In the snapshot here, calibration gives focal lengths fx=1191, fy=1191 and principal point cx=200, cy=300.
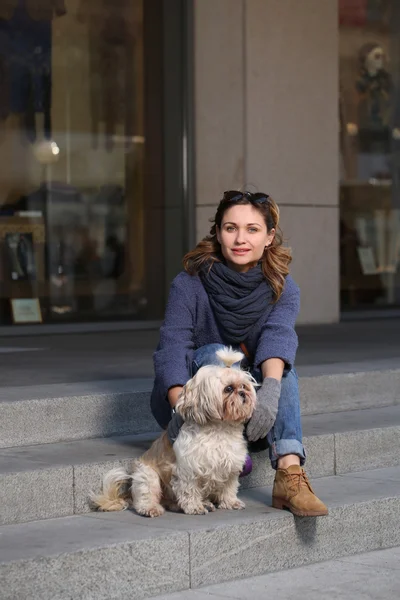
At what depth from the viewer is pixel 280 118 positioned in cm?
1072

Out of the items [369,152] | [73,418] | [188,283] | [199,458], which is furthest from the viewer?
[369,152]

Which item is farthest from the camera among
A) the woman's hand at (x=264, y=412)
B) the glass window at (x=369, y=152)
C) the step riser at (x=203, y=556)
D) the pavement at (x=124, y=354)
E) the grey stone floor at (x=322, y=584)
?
the glass window at (x=369, y=152)

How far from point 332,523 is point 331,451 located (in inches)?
33.2

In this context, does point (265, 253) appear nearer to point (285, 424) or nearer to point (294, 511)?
point (285, 424)

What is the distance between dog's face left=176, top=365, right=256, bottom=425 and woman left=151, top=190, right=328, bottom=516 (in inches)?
11.7

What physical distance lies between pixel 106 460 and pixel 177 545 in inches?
30.3

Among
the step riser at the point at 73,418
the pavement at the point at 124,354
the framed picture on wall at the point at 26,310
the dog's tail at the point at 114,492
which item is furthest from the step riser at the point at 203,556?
the framed picture on wall at the point at 26,310

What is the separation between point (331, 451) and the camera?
19.5 feet

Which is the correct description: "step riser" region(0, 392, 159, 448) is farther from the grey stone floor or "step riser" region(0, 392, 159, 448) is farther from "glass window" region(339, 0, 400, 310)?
"glass window" region(339, 0, 400, 310)

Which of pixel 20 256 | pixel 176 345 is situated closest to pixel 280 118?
pixel 20 256

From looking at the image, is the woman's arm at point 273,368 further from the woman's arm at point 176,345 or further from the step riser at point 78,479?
the step riser at point 78,479

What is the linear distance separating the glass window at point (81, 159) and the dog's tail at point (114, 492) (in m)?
5.52

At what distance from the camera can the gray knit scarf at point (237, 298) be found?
17.1 ft

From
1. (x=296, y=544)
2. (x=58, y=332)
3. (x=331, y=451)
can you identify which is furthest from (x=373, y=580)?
(x=58, y=332)
